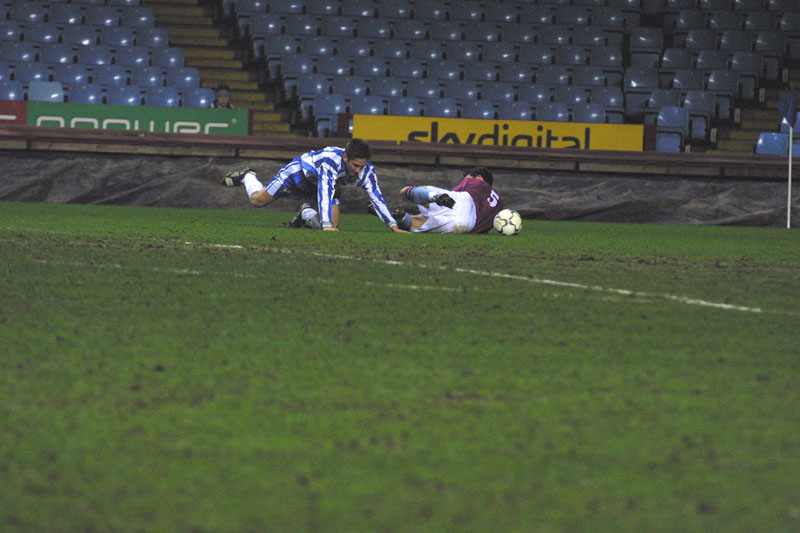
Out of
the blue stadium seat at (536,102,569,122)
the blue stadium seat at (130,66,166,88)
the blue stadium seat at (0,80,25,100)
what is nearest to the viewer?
the blue stadium seat at (0,80,25,100)

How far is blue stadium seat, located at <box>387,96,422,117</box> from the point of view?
18234mm

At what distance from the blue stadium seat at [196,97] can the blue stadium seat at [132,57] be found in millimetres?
1889

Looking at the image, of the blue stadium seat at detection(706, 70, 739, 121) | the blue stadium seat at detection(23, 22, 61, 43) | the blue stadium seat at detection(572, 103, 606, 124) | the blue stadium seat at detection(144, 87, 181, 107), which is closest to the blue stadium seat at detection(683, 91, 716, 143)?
the blue stadium seat at detection(706, 70, 739, 121)

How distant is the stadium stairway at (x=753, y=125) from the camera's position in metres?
19.2

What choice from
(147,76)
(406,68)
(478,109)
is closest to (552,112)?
(478,109)

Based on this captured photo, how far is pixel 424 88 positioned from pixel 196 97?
4301 millimetres

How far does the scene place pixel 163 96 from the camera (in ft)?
59.4

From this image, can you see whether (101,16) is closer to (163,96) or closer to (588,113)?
(163,96)

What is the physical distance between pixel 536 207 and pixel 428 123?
2.20m

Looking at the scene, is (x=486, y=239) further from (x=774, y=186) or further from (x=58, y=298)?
(x=774, y=186)

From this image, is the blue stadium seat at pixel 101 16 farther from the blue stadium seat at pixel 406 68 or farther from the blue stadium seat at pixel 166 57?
the blue stadium seat at pixel 406 68

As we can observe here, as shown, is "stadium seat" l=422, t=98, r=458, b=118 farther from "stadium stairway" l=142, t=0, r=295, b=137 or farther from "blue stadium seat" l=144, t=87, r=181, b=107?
"blue stadium seat" l=144, t=87, r=181, b=107

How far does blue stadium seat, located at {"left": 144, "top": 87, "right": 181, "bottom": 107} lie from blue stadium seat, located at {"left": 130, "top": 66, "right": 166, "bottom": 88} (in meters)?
0.61

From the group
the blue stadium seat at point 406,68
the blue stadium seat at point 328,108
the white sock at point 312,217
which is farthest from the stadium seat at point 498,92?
the white sock at point 312,217
